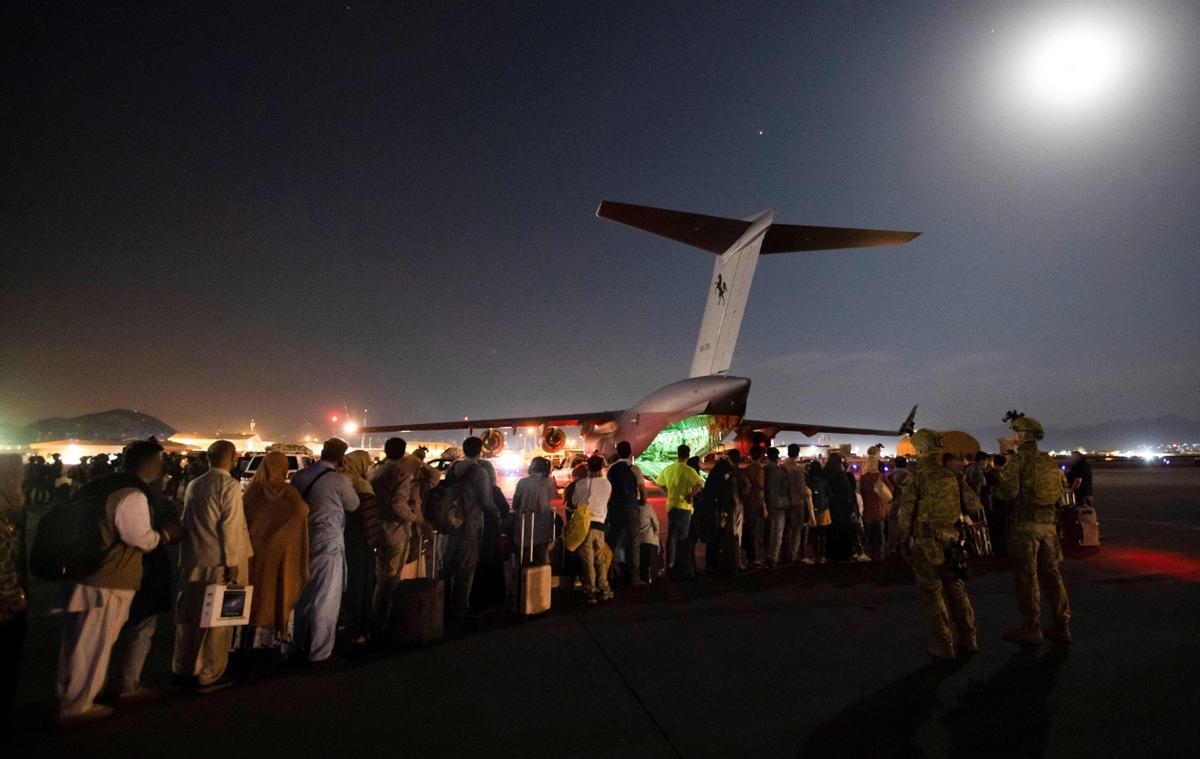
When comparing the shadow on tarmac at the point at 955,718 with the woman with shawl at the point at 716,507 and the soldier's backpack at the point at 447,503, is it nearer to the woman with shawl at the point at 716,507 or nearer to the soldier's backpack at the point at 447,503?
the woman with shawl at the point at 716,507

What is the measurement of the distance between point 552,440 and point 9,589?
17.7m

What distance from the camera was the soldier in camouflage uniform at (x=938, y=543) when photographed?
15.7ft

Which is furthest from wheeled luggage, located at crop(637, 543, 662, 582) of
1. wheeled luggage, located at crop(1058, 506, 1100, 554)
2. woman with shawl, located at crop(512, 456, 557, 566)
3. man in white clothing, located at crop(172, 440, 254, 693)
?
wheeled luggage, located at crop(1058, 506, 1100, 554)

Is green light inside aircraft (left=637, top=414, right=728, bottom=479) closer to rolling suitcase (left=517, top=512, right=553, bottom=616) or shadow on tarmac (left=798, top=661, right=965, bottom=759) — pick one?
rolling suitcase (left=517, top=512, right=553, bottom=616)

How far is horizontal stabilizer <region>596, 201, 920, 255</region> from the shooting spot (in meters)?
15.8

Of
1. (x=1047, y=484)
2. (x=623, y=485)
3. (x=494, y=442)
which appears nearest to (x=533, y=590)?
(x=623, y=485)

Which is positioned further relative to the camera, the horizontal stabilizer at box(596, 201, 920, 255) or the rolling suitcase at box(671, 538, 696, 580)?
the horizontal stabilizer at box(596, 201, 920, 255)

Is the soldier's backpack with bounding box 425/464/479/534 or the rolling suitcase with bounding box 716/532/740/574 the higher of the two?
the soldier's backpack with bounding box 425/464/479/534

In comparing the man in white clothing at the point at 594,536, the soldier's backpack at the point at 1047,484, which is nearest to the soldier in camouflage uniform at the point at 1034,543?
the soldier's backpack at the point at 1047,484

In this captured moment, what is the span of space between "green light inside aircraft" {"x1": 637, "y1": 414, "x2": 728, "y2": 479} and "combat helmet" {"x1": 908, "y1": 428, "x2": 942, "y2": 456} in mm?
11949

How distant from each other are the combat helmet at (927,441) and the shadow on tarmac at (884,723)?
6.11 ft

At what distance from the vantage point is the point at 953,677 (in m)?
4.37

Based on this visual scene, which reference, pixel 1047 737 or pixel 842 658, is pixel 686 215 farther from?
pixel 1047 737

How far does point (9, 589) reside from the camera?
11.2 ft
